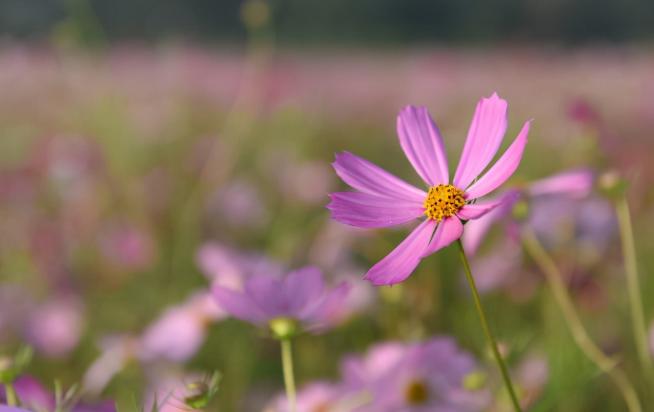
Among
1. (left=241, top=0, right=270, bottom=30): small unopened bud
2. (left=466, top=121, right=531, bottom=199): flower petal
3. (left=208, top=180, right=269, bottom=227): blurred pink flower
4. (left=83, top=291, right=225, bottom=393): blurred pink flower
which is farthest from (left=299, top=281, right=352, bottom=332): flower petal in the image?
(left=208, top=180, right=269, bottom=227): blurred pink flower

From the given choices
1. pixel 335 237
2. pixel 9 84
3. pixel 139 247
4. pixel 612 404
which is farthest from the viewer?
pixel 9 84

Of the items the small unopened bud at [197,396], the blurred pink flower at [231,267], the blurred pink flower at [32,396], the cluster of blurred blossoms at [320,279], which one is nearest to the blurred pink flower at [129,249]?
the cluster of blurred blossoms at [320,279]

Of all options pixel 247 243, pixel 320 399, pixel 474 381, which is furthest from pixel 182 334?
pixel 247 243

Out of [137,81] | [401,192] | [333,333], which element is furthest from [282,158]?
[137,81]

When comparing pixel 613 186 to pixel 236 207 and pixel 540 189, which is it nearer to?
pixel 540 189

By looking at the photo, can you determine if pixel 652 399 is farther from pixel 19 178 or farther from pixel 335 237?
pixel 19 178

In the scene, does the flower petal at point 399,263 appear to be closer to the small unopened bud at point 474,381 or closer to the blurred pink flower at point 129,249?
the small unopened bud at point 474,381
